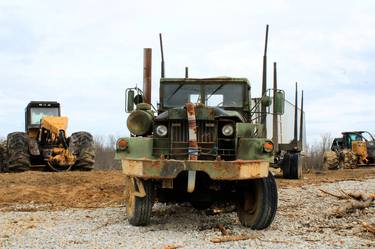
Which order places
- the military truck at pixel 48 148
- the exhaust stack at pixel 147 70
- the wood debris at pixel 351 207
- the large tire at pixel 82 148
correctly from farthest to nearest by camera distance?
the large tire at pixel 82 148, the military truck at pixel 48 148, the exhaust stack at pixel 147 70, the wood debris at pixel 351 207

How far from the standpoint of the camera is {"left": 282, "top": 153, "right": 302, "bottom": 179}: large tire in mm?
16625

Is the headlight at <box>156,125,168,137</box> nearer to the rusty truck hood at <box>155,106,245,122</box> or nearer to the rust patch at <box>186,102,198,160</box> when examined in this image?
the rusty truck hood at <box>155,106,245,122</box>

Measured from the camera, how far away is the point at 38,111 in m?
20.1

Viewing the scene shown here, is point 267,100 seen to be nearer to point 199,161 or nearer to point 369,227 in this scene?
point 199,161

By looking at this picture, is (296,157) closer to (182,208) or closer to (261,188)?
(182,208)

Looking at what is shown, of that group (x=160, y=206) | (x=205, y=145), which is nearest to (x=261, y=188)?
(x=205, y=145)

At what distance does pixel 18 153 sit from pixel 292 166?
8701 millimetres

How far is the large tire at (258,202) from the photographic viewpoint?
734 centimetres

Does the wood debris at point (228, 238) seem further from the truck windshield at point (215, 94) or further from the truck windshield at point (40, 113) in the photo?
the truck windshield at point (40, 113)

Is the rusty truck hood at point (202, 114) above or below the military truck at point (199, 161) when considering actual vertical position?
above

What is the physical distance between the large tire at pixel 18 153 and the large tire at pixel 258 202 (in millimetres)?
11516

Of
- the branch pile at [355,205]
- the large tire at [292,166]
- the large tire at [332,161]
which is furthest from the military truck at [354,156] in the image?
the branch pile at [355,205]

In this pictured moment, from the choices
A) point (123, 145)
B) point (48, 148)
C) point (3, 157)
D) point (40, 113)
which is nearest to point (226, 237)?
point (123, 145)

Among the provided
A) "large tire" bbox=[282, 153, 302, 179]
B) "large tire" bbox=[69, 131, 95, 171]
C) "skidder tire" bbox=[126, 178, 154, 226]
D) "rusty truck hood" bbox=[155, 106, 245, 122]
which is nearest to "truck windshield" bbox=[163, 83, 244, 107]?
"rusty truck hood" bbox=[155, 106, 245, 122]
